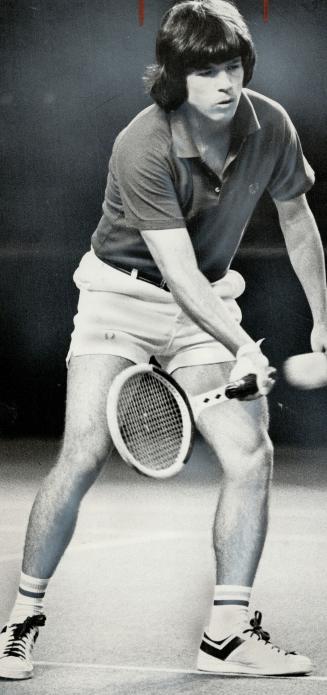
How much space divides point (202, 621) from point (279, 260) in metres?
3.73

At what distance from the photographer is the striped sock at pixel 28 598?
3.61 m

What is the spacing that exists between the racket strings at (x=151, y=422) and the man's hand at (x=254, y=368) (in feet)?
0.75

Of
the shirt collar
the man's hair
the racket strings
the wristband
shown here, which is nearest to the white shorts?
the racket strings

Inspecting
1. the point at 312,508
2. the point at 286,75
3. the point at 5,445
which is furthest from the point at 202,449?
the point at 286,75

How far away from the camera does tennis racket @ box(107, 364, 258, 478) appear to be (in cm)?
343

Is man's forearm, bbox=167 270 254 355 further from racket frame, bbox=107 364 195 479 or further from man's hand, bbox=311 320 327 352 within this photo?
man's hand, bbox=311 320 327 352

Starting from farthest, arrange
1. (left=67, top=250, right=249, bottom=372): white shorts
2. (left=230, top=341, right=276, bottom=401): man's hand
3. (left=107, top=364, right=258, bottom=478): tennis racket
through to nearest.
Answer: (left=67, top=250, right=249, bottom=372): white shorts, (left=107, top=364, right=258, bottom=478): tennis racket, (left=230, top=341, right=276, bottom=401): man's hand

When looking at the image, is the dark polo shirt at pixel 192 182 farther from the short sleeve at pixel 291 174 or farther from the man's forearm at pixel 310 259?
the man's forearm at pixel 310 259

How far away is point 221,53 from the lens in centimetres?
356

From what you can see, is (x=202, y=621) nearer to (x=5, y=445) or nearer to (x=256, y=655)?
(x=256, y=655)

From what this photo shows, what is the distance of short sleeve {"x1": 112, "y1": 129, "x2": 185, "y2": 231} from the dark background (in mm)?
2207

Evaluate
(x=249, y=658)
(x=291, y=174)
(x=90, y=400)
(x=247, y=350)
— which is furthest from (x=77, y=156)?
(x=249, y=658)

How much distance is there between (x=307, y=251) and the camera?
12.6 ft

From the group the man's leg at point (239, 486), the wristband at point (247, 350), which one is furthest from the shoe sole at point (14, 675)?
the wristband at point (247, 350)
